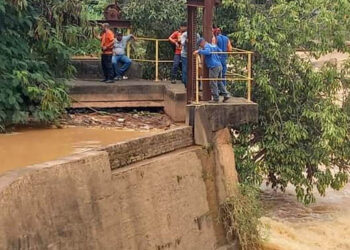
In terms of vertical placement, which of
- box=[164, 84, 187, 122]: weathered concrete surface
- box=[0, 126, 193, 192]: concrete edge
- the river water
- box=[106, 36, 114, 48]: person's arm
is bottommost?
the river water

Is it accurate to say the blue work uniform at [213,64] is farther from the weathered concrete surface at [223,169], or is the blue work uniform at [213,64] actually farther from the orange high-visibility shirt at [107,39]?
the orange high-visibility shirt at [107,39]

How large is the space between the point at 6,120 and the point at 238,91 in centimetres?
509

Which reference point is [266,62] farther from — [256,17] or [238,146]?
[238,146]

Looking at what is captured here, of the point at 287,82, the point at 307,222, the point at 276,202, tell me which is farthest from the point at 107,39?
the point at 276,202

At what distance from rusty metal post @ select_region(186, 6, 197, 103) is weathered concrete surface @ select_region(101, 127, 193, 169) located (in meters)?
0.90

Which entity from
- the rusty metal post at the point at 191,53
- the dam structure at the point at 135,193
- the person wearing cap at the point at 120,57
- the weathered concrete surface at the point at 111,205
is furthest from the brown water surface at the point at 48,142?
the person wearing cap at the point at 120,57

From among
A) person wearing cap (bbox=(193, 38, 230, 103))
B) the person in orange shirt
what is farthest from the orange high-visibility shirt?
person wearing cap (bbox=(193, 38, 230, 103))

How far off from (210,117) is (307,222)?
4953mm

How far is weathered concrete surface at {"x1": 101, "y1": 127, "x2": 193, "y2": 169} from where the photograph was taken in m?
9.55

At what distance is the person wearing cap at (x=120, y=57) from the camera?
14.2 metres

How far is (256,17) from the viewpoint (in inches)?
550

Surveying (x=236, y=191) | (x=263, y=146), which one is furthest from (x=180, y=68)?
(x=236, y=191)

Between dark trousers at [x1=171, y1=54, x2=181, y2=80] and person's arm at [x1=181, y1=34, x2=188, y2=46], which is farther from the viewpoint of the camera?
dark trousers at [x1=171, y1=54, x2=181, y2=80]

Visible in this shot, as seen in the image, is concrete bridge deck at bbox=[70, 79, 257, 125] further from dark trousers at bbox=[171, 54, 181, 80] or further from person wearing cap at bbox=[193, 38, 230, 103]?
person wearing cap at bbox=[193, 38, 230, 103]
